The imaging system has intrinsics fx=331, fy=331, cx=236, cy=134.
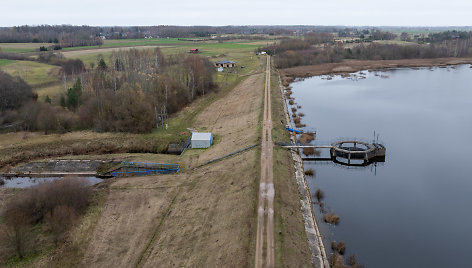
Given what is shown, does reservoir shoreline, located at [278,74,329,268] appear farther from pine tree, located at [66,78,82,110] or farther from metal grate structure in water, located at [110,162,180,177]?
pine tree, located at [66,78,82,110]

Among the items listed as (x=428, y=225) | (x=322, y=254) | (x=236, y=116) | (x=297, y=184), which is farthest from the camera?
(x=236, y=116)

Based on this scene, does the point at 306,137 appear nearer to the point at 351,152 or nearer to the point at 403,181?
the point at 351,152

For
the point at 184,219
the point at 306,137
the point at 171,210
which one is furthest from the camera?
the point at 306,137

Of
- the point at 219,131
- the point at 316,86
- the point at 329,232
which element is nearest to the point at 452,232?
the point at 329,232

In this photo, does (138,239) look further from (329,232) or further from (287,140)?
(287,140)

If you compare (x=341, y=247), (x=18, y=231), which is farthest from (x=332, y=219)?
(x=18, y=231)

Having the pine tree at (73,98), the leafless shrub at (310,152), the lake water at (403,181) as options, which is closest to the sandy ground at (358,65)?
the lake water at (403,181)
